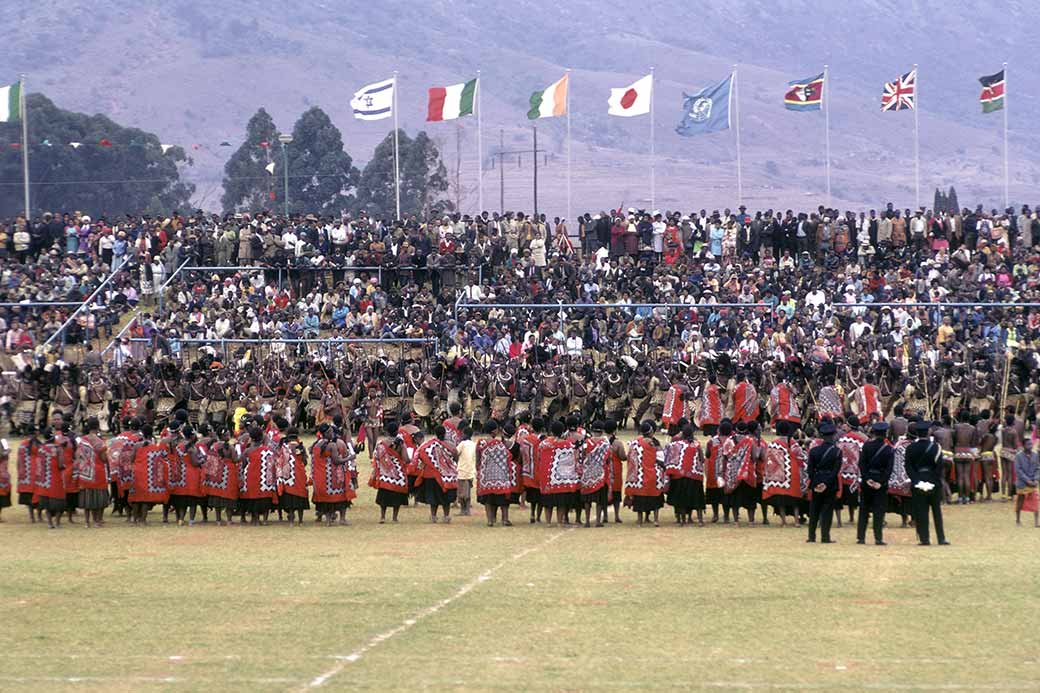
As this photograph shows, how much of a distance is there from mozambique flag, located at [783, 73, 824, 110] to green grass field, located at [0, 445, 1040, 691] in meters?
28.7

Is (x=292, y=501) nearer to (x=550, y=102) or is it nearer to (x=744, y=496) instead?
(x=744, y=496)

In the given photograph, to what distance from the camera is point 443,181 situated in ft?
302

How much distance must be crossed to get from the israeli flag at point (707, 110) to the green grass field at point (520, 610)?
2878 centimetres

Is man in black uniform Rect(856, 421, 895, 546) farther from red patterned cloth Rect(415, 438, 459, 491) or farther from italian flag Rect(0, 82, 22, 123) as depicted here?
italian flag Rect(0, 82, 22, 123)

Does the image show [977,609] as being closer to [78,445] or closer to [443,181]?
[78,445]

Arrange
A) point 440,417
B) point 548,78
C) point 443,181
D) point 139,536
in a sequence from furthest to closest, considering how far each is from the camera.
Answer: point 548,78 → point 443,181 → point 440,417 → point 139,536

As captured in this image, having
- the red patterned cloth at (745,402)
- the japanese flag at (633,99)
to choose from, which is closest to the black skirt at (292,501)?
the red patterned cloth at (745,402)

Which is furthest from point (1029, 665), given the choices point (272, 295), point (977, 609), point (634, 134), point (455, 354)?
point (634, 134)

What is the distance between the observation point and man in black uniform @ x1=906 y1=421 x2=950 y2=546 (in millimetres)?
18359

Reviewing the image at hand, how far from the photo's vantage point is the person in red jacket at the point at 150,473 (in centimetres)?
2170

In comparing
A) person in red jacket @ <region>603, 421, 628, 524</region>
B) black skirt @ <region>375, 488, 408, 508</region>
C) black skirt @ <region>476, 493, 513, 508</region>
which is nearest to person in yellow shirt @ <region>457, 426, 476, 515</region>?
black skirt @ <region>375, 488, 408, 508</region>

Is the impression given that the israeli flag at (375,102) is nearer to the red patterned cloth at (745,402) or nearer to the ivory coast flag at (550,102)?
the ivory coast flag at (550,102)

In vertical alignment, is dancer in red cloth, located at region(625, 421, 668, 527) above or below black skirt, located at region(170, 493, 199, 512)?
above

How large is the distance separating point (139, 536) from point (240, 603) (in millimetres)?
5462
